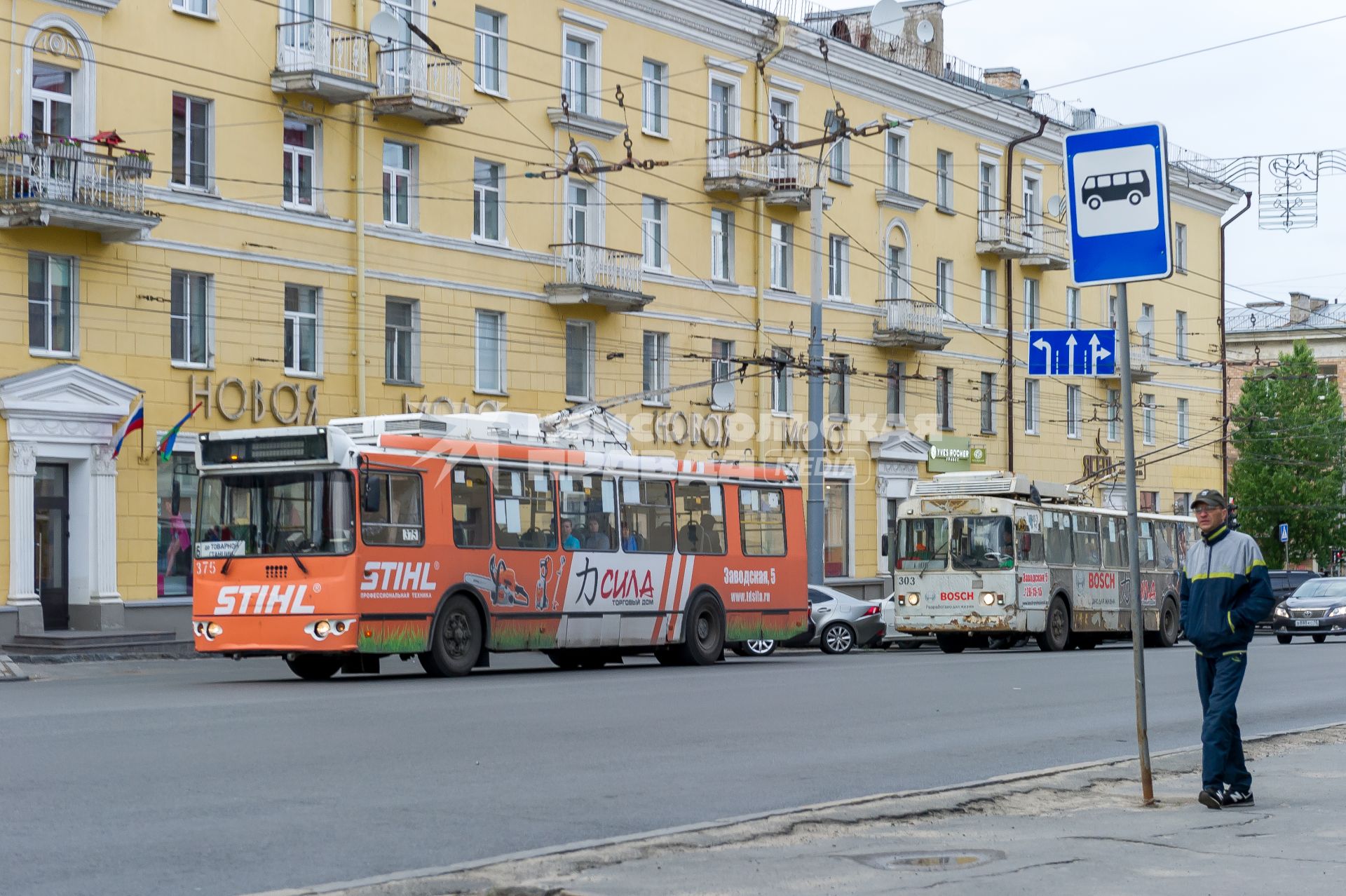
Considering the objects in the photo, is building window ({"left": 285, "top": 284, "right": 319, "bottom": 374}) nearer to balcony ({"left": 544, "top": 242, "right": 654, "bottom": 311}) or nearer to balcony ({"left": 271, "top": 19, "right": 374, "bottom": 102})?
balcony ({"left": 271, "top": 19, "right": 374, "bottom": 102})

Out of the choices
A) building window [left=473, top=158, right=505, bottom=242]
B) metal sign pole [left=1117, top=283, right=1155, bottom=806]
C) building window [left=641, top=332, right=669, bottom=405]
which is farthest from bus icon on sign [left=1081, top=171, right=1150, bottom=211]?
building window [left=641, top=332, right=669, bottom=405]

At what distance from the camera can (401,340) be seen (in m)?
34.7

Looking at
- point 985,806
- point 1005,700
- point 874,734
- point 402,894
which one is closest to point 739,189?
point 1005,700

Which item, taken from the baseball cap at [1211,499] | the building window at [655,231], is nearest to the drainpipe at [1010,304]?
the building window at [655,231]

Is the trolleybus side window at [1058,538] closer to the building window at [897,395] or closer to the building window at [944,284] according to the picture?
the building window at [897,395]

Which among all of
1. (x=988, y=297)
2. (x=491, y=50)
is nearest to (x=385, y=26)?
(x=491, y=50)

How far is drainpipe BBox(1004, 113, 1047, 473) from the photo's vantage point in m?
51.7

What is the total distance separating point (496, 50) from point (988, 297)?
20818 mm

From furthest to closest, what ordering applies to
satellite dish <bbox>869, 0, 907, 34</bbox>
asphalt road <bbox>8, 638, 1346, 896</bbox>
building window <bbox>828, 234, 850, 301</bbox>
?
building window <bbox>828, 234, 850, 301</bbox> < satellite dish <bbox>869, 0, 907, 34</bbox> < asphalt road <bbox>8, 638, 1346, 896</bbox>

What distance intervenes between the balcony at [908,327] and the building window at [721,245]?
6.00m

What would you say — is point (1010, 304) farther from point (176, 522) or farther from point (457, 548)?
point (457, 548)

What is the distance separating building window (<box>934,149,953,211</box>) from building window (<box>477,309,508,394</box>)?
694 inches

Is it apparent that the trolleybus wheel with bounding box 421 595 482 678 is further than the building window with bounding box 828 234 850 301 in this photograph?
No

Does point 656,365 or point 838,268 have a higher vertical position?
point 838,268
